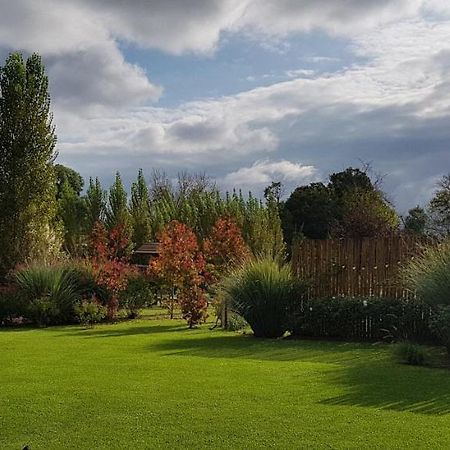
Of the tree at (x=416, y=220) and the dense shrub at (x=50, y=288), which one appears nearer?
the dense shrub at (x=50, y=288)

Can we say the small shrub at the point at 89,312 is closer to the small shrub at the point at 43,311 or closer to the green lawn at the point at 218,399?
the small shrub at the point at 43,311

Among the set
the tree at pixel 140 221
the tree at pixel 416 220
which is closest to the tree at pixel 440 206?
the tree at pixel 416 220

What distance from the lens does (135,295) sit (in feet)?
71.3

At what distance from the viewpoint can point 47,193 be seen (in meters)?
25.1

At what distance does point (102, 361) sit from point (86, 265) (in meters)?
10.7

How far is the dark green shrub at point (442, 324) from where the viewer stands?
11555 millimetres

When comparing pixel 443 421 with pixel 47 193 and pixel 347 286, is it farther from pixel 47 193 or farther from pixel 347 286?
pixel 47 193

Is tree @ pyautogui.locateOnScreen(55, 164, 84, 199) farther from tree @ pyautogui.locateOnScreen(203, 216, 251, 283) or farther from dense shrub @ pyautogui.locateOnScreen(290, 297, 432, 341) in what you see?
dense shrub @ pyautogui.locateOnScreen(290, 297, 432, 341)

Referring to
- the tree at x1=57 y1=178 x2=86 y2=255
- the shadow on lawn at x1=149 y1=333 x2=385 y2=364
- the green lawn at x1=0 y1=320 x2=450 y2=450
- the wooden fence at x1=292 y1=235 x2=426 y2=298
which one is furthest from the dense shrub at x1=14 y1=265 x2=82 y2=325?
the tree at x1=57 y1=178 x2=86 y2=255

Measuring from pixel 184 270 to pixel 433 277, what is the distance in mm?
8228

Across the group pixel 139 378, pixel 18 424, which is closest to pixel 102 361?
pixel 139 378

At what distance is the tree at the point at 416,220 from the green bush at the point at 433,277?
26.8 metres

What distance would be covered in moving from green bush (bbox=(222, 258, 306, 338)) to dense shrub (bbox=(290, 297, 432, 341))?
1.13ft

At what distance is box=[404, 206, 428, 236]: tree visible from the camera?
40338mm
